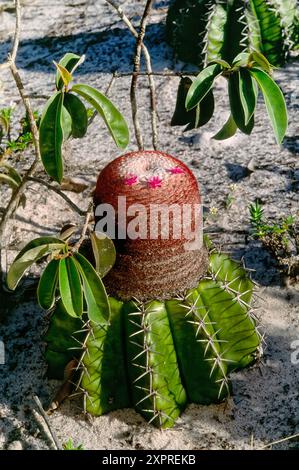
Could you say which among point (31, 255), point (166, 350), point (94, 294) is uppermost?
point (31, 255)

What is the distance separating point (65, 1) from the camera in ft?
14.6

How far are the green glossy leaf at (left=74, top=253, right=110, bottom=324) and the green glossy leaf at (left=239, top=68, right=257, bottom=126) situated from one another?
1.84 feet

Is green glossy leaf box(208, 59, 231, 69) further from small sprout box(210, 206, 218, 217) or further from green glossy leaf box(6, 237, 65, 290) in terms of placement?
small sprout box(210, 206, 218, 217)

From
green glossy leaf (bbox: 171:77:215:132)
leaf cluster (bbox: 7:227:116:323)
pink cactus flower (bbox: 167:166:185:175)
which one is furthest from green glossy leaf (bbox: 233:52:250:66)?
leaf cluster (bbox: 7:227:116:323)

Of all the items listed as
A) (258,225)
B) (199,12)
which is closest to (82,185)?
(258,225)

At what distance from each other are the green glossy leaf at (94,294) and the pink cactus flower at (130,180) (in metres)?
0.23

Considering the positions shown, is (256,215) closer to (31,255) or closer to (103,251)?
(103,251)

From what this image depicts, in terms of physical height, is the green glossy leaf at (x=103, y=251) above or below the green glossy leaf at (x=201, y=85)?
below

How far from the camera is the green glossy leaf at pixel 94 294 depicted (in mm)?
1788

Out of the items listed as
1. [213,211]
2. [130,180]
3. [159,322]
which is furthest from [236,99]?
[213,211]

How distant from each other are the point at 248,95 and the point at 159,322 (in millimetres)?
642

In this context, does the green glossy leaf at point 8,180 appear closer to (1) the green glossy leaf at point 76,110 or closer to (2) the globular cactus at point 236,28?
(1) the green glossy leaf at point 76,110

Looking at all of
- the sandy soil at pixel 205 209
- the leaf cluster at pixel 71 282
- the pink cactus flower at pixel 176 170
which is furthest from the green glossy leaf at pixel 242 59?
the leaf cluster at pixel 71 282

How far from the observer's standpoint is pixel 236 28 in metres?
3.38
